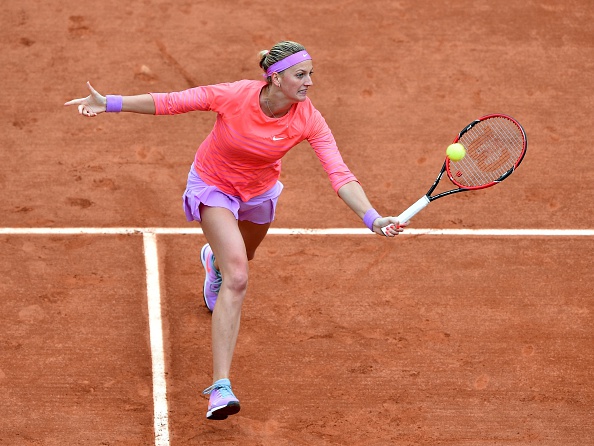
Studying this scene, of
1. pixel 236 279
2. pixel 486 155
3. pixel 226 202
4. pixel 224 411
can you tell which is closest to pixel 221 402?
pixel 224 411

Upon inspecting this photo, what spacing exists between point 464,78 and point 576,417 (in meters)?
4.37

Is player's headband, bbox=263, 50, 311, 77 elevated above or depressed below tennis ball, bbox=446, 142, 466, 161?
above

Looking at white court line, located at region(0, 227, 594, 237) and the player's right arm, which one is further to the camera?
white court line, located at region(0, 227, 594, 237)

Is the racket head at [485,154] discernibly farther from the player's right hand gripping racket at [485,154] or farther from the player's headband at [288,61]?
the player's headband at [288,61]

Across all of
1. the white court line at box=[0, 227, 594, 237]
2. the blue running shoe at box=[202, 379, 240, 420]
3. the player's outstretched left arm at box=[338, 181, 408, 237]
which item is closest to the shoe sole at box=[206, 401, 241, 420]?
the blue running shoe at box=[202, 379, 240, 420]

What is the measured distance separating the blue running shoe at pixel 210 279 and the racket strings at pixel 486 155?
5.77 ft

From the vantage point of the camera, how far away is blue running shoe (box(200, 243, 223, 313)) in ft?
25.6

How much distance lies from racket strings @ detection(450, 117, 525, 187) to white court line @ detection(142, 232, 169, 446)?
7.49ft

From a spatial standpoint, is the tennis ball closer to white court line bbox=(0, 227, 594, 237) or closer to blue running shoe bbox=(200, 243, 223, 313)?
blue running shoe bbox=(200, 243, 223, 313)

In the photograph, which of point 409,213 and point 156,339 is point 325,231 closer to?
point 156,339

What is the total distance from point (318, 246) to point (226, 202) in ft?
6.00

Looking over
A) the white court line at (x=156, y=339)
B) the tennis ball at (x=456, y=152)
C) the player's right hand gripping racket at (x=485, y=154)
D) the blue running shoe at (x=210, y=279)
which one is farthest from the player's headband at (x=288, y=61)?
the white court line at (x=156, y=339)

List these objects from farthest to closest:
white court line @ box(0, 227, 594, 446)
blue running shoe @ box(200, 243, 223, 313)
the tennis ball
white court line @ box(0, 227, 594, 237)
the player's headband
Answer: white court line @ box(0, 227, 594, 237) < blue running shoe @ box(200, 243, 223, 313) < white court line @ box(0, 227, 594, 446) < the tennis ball < the player's headband

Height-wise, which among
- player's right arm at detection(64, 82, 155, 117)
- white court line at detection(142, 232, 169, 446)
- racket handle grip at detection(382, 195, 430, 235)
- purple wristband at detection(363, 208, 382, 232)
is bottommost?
white court line at detection(142, 232, 169, 446)
